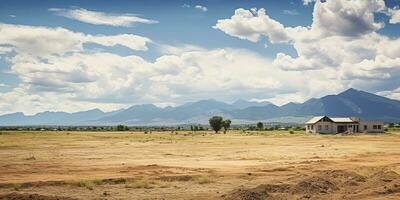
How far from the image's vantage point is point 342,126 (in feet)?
409

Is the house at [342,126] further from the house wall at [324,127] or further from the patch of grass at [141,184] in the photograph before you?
the patch of grass at [141,184]

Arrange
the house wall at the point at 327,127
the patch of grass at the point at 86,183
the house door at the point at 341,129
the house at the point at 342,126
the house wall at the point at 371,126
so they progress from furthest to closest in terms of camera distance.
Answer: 1. the house wall at the point at 371,126
2. the house door at the point at 341,129
3. the house at the point at 342,126
4. the house wall at the point at 327,127
5. the patch of grass at the point at 86,183

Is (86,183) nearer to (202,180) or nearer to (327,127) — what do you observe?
(202,180)

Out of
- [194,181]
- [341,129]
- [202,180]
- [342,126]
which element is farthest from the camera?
[341,129]

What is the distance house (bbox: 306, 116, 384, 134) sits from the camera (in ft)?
405

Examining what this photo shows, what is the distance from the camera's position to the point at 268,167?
1534 inches

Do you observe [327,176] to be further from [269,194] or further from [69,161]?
[69,161]

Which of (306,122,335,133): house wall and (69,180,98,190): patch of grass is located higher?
(306,122,335,133): house wall

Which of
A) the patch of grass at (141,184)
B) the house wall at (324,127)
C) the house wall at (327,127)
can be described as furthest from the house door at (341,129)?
the patch of grass at (141,184)

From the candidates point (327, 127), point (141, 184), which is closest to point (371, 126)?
point (327, 127)

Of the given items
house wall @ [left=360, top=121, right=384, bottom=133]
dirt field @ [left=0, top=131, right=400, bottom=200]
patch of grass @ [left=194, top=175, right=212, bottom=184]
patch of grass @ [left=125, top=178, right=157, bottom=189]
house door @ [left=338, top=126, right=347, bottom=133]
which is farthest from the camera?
house wall @ [left=360, top=121, right=384, bottom=133]

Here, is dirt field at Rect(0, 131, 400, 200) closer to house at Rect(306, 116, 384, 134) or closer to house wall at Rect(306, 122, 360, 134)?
house wall at Rect(306, 122, 360, 134)

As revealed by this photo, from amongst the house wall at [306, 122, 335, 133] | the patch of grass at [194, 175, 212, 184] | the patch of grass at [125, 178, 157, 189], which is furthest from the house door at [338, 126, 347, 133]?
the patch of grass at [125, 178, 157, 189]

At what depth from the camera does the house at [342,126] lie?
405 ft
